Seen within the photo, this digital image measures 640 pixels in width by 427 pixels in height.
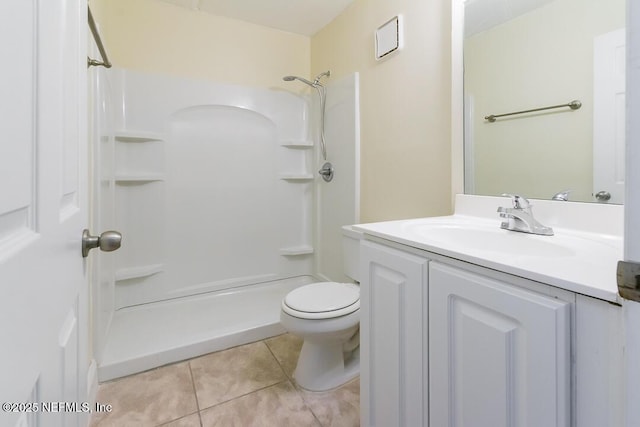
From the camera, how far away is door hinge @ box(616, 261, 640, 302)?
317 mm

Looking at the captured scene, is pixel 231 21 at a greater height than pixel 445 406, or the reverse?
Answer: pixel 231 21

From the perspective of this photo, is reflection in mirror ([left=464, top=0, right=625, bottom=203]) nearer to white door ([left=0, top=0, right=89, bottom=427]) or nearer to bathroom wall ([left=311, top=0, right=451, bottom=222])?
bathroom wall ([left=311, top=0, right=451, bottom=222])

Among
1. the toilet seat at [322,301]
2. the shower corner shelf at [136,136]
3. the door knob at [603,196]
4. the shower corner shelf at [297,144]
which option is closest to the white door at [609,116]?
the door knob at [603,196]

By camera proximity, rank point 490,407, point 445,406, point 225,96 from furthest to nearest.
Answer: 1. point 225,96
2. point 445,406
3. point 490,407

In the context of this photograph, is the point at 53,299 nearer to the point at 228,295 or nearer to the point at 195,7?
the point at 228,295

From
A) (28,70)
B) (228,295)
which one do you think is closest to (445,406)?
(28,70)

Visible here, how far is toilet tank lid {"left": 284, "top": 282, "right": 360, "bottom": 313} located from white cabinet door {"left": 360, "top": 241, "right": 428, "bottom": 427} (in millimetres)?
339

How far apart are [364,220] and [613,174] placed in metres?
1.18

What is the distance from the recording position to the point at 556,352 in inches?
20.3

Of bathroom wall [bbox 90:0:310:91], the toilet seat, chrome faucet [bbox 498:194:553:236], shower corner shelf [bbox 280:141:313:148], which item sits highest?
bathroom wall [bbox 90:0:310:91]

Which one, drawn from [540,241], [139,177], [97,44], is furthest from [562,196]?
[139,177]

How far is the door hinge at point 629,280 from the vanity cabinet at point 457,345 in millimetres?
218

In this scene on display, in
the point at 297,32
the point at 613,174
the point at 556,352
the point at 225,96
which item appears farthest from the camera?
the point at 297,32

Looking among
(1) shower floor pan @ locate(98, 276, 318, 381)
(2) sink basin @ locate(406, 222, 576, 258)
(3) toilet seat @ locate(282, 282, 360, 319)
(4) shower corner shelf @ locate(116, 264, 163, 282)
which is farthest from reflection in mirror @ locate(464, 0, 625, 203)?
(4) shower corner shelf @ locate(116, 264, 163, 282)
